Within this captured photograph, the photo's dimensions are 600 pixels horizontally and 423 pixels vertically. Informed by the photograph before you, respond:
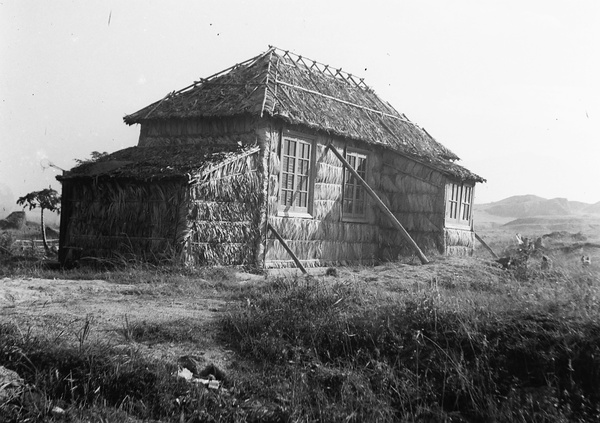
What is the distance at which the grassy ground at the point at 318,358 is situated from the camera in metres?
5.65

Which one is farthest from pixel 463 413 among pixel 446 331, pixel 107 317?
pixel 107 317

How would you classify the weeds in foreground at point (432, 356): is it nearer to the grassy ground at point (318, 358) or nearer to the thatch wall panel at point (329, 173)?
the grassy ground at point (318, 358)

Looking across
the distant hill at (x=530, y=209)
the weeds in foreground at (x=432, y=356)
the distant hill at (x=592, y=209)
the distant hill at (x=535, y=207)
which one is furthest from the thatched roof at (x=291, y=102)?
the distant hill at (x=592, y=209)

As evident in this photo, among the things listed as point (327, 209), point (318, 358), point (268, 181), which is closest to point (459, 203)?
point (327, 209)

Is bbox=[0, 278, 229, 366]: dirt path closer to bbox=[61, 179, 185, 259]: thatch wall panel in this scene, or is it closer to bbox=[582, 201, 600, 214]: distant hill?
bbox=[61, 179, 185, 259]: thatch wall panel

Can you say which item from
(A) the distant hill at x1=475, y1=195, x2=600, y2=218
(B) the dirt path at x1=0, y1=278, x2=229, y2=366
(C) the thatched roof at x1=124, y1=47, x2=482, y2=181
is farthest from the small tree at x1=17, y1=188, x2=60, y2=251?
(A) the distant hill at x1=475, y1=195, x2=600, y2=218

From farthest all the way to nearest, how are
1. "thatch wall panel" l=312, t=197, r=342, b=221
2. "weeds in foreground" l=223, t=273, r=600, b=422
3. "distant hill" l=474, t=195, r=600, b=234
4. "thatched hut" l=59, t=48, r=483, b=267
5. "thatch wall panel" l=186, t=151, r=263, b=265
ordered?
1. "distant hill" l=474, t=195, r=600, b=234
2. "thatch wall panel" l=312, t=197, r=342, b=221
3. "thatched hut" l=59, t=48, r=483, b=267
4. "thatch wall panel" l=186, t=151, r=263, b=265
5. "weeds in foreground" l=223, t=273, r=600, b=422

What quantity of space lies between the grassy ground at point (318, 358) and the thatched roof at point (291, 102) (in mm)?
6610

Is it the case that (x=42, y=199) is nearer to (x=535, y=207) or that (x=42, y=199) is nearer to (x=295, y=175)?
(x=295, y=175)

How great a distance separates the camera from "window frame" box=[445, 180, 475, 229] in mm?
16469

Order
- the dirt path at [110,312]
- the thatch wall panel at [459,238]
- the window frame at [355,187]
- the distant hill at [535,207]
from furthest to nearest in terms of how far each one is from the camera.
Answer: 1. the distant hill at [535,207]
2. the thatch wall panel at [459,238]
3. the window frame at [355,187]
4. the dirt path at [110,312]

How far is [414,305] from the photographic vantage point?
7.25 meters

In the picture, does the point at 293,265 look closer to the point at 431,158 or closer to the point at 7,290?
the point at 431,158

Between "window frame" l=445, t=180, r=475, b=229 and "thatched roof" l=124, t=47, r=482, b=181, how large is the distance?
1.24ft
